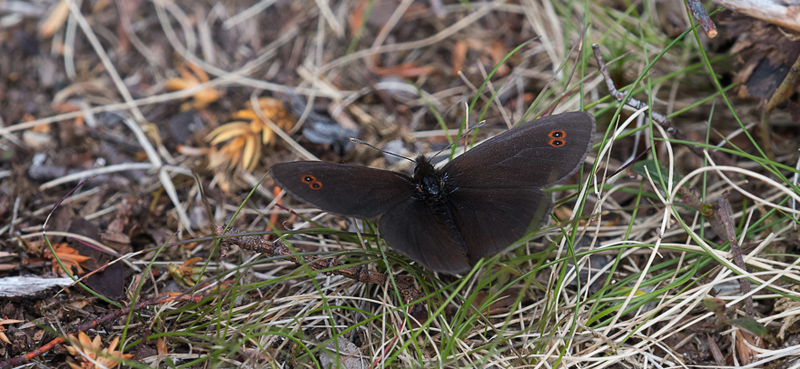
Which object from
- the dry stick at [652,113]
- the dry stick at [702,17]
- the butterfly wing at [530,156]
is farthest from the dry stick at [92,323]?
the dry stick at [702,17]

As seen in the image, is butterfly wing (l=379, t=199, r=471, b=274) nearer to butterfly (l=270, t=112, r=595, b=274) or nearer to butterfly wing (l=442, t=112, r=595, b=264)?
butterfly (l=270, t=112, r=595, b=274)

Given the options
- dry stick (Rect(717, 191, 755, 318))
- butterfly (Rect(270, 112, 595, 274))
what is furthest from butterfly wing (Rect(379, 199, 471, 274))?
dry stick (Rect(717, 191, 755, 318))

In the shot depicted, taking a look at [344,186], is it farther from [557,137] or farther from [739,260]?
[739,260]

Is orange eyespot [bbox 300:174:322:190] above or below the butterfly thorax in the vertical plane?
above

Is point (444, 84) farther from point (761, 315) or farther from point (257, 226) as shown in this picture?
point (761, 315)

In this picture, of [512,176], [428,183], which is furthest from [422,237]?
[512,176]

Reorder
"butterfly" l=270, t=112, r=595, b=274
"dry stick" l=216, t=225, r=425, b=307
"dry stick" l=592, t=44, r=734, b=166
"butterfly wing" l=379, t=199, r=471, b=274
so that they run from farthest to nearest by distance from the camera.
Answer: "dry stick" l=592, t=44, r=734, b=166, "dry stick" l=216, t=225, r=425, b=307, "butterfly" l=270, t=112, r=595, b=274, "butterfly wing" l=379, t=199, r=471, b=274

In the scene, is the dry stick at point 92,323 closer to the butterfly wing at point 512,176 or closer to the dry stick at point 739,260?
the butterfly wing at point 512,176
